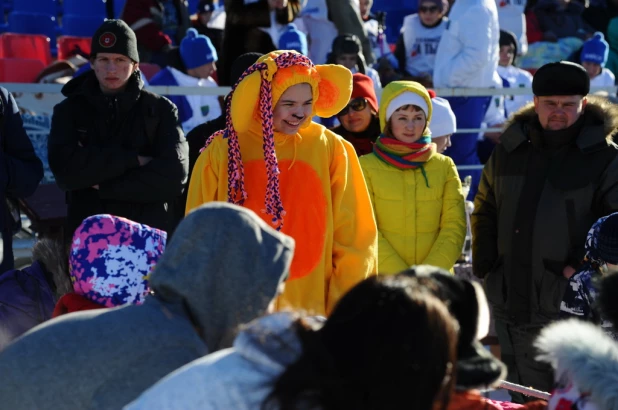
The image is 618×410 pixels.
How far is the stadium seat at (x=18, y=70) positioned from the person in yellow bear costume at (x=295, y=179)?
17.8 ft

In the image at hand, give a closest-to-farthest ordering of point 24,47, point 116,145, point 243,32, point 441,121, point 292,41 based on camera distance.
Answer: point 116,145
point 441,121
point 292,41
point 243,32
point 24,47

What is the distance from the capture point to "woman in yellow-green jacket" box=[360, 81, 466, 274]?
521 cm

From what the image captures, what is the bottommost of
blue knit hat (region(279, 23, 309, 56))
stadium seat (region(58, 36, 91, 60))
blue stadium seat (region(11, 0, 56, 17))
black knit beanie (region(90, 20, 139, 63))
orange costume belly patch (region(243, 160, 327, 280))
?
orange costume belly patch (region(243, 160, 327, 280))

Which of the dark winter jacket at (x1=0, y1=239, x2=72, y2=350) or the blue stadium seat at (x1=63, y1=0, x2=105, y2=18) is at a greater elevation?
the blue stadium seat at (x1=63, y1=0, x2=105, y2=18)

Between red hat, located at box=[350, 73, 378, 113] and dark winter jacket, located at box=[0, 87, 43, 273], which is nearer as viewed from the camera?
dark winter jacket, located at box=[0, 87, 43, 273]

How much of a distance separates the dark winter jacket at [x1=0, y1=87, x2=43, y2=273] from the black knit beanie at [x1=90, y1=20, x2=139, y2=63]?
1.85ft

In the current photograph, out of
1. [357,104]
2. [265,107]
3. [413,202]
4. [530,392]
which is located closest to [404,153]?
[413,202]

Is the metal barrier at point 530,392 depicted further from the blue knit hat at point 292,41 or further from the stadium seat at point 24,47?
the stadium seat at point 24,47

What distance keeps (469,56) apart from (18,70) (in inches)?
168

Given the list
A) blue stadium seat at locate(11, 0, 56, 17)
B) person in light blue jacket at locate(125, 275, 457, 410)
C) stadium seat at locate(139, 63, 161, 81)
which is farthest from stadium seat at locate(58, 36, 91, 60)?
person in light blue jacket at locate(125, 275, 457, 410)

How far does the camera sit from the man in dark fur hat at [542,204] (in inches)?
197

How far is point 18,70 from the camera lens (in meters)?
9.45

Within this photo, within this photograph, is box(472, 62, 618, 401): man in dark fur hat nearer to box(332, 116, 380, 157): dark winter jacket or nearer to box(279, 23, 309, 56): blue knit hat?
box(332, 116, 380, 157): dark winter jacket

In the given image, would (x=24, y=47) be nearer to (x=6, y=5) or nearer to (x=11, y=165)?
(x=6, y=5)
